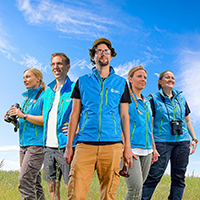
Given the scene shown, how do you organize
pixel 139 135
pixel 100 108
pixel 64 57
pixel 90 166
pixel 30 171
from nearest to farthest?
pixel 90 166 → pixel 100 108 → pixel 139 135 → pixel 30 171 → pixel 64 57

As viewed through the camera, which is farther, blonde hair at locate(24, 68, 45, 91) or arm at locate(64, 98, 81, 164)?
blonde hair at locate(24, 68, 45, 91)

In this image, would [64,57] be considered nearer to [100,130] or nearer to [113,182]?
[100,130]

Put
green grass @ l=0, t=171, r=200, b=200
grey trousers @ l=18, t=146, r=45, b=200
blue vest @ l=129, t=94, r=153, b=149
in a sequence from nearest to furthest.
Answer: blue vest @ l=129, t=94, r=153, b=149 → grey trousers @ l=18, t=146, r=45, b=200 → green grass @ l=0, t=171, r=200, b=200

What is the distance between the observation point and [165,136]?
5.53 metres

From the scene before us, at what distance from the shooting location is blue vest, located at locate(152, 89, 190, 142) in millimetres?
5531

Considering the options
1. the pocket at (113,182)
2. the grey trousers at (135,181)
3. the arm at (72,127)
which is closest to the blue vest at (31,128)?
the arm at (72,127)

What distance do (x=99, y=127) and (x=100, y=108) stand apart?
242mm

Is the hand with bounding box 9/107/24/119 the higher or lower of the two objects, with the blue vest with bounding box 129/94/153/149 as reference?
higher

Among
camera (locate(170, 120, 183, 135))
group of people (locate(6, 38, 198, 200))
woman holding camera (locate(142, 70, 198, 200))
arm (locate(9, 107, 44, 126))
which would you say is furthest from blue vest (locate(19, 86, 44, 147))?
camera (locate(170, 120, 183, 135))

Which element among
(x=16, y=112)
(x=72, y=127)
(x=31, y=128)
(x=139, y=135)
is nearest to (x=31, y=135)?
(x=31, y=128)

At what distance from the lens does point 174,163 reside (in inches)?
220

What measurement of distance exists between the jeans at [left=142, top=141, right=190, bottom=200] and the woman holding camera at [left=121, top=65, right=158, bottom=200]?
91 centimetres

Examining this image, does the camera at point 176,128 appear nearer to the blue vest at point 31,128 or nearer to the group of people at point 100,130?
the group of people at point 100,130

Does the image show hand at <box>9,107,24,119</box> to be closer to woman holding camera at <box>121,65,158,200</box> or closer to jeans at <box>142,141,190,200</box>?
woman holding camera at <box>121,65,158,200</box>
